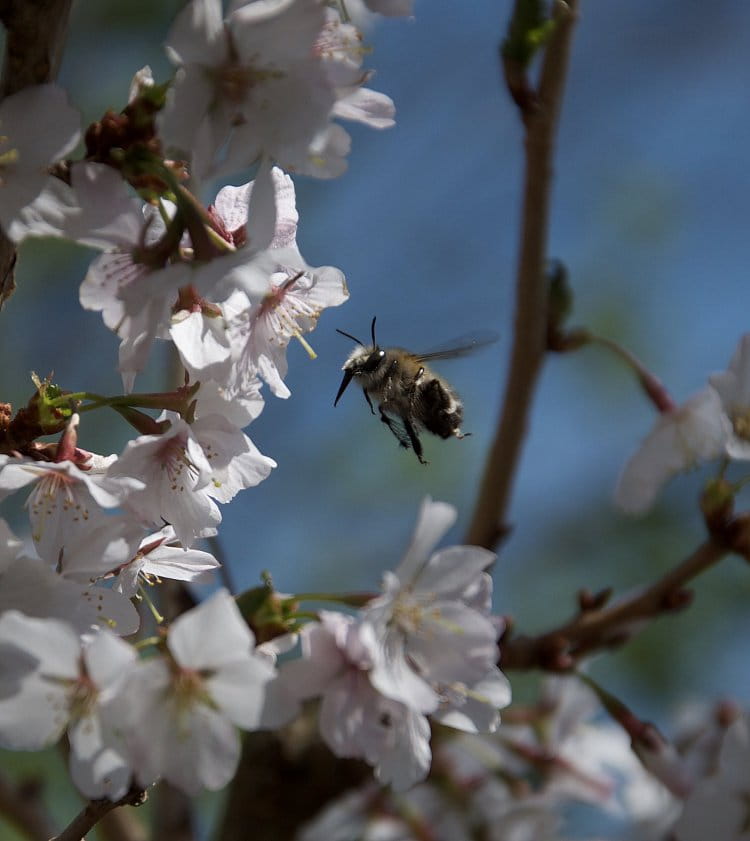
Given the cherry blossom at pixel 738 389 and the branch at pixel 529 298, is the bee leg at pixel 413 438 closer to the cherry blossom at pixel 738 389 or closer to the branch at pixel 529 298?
the branch at pixel 529 298

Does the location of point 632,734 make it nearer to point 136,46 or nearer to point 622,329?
point 622,329

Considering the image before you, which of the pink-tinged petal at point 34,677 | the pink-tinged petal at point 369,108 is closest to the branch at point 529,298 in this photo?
the pink-tinged petal at point 369,108

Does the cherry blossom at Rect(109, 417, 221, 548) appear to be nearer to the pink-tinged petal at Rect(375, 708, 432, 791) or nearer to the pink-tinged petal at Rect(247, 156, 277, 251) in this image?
the pink-tinged petal at Rect(247, 156, 277, 251)

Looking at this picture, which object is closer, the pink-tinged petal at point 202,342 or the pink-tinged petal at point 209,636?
the pink-tinged petal at point 209,636

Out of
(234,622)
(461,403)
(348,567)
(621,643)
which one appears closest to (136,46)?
(348,567)

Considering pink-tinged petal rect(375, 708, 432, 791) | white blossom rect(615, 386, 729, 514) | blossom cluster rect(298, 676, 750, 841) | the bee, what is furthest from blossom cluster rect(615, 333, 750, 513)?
pink-tinged petal rect(375, 708, 432, 791)

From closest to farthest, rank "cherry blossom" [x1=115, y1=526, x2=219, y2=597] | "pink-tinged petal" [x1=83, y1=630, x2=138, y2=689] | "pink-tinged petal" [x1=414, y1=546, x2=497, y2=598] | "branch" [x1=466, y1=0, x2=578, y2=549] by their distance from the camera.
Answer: "pink-tinged petal" [x1=83, y1=630, x2=138, y2=689], "pink-tinged petal" [x1=414, y1=546, x2=497, y2=598], "cherry blossom" [x1=115, y1=526, x2=219, y2=597], "branch" [x1=466, y1=0, x2=578, y2=549]

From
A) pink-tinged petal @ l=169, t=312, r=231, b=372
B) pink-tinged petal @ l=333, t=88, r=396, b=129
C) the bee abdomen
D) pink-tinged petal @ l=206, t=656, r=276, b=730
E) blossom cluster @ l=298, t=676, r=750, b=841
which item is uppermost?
pink-tinged petal @ l=333, t=88, r=396, b=129
